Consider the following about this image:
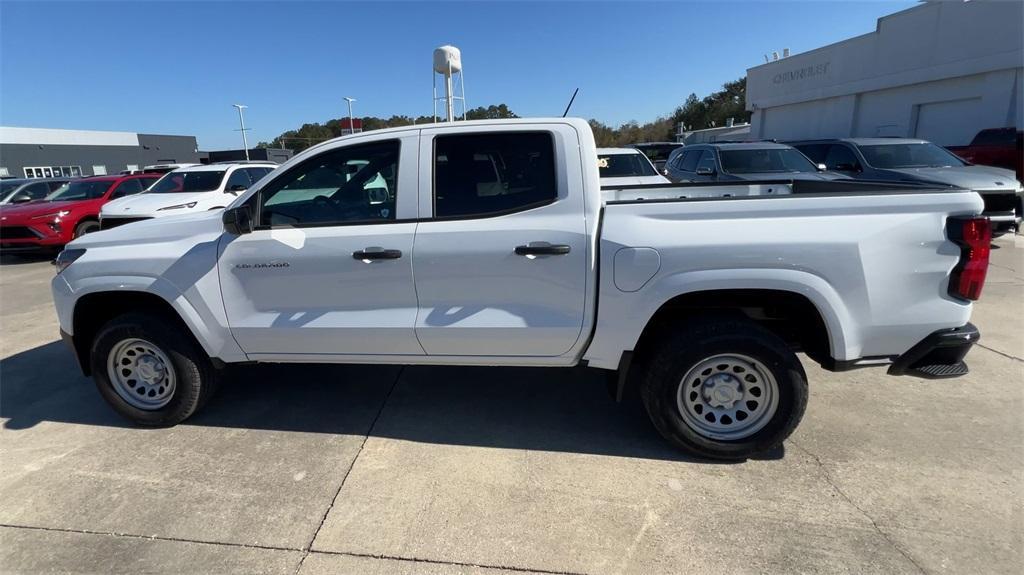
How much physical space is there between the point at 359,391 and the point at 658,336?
2.37 metres

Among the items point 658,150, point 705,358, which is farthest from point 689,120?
point 705,358

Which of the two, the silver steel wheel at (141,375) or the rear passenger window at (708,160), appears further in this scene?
the rear passenger window at (708,160)

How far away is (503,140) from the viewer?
3105 mm

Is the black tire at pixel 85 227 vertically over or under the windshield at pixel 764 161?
under

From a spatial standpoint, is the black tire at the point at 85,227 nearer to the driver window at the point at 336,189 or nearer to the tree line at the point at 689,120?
Answer: the driver window at the point at 336,189

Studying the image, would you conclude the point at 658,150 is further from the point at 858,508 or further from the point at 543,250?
the point at 858,508

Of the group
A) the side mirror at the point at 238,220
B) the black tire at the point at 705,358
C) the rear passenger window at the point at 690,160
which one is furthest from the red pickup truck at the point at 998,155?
the side mirror at the point at 238,220

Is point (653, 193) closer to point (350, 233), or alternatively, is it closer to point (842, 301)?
point (842, 301)

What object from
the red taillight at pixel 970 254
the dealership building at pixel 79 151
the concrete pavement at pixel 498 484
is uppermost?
the dealership building at pixel 79 151

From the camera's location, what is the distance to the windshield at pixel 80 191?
11070 millimetres

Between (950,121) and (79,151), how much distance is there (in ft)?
190

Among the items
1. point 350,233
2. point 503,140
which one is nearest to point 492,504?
point 350,233

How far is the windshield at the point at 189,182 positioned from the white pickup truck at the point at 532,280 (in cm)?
756

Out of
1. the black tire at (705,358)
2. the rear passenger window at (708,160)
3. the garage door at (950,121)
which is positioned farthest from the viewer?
the garage door at (950,121)
